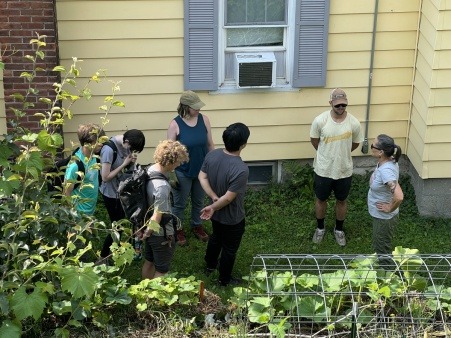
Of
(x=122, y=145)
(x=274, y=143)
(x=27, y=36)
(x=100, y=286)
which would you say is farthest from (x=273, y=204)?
(x=100, y=286)

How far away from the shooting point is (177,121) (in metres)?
8.48

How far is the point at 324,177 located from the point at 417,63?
5.80 ft

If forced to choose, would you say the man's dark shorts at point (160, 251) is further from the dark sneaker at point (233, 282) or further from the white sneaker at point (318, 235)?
the white sneaker at point (318, 235)

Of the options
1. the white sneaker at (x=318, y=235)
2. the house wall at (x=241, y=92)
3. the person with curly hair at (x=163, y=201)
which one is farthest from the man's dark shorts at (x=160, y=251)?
the house wall at (x=241, y=92)

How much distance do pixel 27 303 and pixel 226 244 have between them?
264 centimetres

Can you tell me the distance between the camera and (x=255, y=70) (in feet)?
30.3

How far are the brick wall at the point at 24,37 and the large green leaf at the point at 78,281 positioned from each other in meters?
3.51

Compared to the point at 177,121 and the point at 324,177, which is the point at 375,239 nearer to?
the point at 324,177

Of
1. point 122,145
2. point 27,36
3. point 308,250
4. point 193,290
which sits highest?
point 27,36

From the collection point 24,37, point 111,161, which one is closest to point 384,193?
point 111,161

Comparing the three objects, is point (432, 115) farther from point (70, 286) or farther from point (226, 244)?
point (70, 286)

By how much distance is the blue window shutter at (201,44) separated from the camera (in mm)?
9023

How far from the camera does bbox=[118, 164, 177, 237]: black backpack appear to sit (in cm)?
698

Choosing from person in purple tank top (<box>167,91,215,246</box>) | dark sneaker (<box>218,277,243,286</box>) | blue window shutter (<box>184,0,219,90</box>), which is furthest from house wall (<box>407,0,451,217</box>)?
dark sneaker (<box>218,277,243,286</box>)
